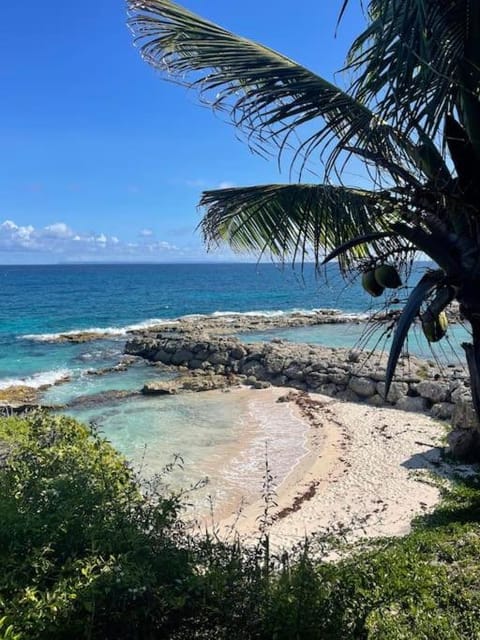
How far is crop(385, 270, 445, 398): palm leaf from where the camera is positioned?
2734 mm

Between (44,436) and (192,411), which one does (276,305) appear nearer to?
(192,411)

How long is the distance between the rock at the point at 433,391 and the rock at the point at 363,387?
1.63 metres

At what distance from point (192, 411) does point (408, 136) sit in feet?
44.5

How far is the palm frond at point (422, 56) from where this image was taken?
2.37 meters

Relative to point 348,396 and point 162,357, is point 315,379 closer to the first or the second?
point 348,396

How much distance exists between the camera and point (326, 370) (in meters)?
18.3

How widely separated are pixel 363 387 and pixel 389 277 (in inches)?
532

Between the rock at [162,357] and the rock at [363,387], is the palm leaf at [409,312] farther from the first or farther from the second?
the rock at [162,357]

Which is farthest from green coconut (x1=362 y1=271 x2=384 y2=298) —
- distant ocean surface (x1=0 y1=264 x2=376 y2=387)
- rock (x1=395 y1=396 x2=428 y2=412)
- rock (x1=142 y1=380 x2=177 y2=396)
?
rock (x1=142 y1=380 x2=177 y2=396)

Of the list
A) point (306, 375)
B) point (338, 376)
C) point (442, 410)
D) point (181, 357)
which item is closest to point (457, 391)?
point (442, 410)

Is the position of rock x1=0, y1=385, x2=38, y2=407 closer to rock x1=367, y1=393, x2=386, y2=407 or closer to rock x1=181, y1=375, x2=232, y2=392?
rock x1=181, y1=375, x2=232, y2=392

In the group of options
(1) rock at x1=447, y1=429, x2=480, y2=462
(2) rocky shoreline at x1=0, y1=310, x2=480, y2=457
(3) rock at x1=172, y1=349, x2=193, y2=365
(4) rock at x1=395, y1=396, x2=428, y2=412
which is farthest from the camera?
(3) rock at x1=172, y1=349, x2=193, y2=365

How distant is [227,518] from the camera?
857 centimetres

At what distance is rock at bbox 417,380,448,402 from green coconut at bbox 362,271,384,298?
11.8m
